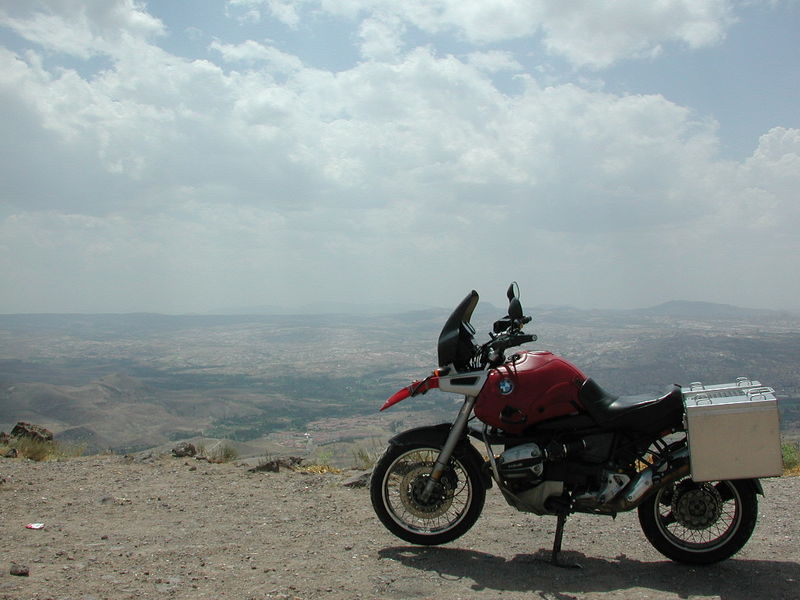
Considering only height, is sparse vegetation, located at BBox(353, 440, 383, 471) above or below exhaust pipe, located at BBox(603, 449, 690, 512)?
below

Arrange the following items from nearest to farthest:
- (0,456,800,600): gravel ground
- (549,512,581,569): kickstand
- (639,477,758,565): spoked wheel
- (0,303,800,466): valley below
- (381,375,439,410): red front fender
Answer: (0,456,800,600): gravel ground, (639,477,758,565): spoked wheel, (549,512,581,569): kickstand, (381,375,439,410): red front fender, (0,303,800,466): valley below

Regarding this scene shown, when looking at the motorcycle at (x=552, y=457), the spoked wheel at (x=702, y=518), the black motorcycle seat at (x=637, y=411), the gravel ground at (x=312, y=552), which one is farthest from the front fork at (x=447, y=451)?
the spoked wheel at (x=702, y=518)

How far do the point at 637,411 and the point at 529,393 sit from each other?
772mm

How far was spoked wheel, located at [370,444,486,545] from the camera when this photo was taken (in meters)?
5.46

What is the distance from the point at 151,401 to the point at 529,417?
54237 millimetres

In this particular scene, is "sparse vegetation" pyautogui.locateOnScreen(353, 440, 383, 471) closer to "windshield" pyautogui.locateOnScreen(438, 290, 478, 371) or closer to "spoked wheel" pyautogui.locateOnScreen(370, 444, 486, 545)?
"spoked wheel" pyautogui.locateOnScreen(370, 444, 486, 545)

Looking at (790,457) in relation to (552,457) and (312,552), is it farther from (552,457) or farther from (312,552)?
(312,552)

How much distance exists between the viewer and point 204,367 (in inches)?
3243

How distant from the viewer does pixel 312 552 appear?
539 cm

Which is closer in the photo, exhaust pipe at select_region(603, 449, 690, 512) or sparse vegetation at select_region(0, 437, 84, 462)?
exhaust pipe at select_region(603, 449, 690, 512)

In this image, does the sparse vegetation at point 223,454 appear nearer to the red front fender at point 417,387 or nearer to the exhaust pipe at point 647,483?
the red front fender at point 417,387

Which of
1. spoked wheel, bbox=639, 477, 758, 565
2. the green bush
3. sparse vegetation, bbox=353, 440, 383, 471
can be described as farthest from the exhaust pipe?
the green bush

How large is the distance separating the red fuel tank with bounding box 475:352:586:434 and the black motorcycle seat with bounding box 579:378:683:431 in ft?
0.39

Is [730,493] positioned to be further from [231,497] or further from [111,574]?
[231,497]
